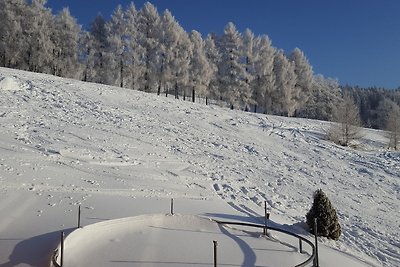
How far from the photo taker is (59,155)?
1708 centimetres

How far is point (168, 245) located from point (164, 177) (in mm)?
7006

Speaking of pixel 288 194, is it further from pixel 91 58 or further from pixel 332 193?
pixel 91 58

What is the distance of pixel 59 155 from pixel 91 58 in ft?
89.8

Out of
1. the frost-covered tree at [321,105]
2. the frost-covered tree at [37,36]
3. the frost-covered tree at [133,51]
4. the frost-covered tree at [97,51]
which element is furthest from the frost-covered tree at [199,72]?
the frost-covered tree at [321,105]

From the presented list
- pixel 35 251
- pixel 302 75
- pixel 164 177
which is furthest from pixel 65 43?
pixel 35 251

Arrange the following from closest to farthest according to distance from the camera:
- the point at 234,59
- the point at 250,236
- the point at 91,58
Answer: the point at 250,236
the point at 91,58
the point at 234,59

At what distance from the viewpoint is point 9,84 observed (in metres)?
27.5

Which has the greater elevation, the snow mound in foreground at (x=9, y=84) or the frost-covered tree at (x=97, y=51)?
the frost-covered tree at (x=97, y=51)

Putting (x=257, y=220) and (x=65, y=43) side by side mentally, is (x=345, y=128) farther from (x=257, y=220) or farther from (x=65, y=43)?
(x=65, y=43)

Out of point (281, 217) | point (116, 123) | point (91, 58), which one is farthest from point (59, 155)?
point (91, 58)

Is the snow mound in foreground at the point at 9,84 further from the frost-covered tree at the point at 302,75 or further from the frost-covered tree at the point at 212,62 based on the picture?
the frost-covered tree at the point at 302,75

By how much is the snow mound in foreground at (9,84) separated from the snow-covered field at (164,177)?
8 cm

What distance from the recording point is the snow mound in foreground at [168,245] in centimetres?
887

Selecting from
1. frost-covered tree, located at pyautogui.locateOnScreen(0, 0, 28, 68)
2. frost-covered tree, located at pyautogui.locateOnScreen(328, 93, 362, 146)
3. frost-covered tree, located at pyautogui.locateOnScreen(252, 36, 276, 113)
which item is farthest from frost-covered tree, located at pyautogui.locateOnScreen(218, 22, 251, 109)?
frost-covered tree, located at pyautogui.locateOnScreen(0, 0, 28, 68)
